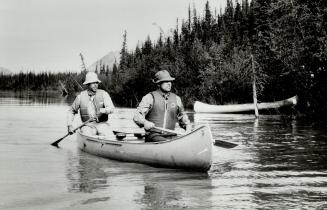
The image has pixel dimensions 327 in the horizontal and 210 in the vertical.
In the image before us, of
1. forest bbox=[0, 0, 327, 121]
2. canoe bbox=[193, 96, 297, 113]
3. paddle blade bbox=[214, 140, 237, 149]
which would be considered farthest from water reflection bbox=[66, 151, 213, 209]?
canoe bbox=[193, 96, 297, 113]

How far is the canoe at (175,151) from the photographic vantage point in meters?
10.4

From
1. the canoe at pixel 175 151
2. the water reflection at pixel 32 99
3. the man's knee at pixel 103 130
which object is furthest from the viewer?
the water reflection at pixel 32 99

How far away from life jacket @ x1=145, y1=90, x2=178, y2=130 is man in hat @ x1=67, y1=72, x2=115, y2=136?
9.15ft

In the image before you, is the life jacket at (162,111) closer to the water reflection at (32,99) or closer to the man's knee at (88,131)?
the man's knee at (88,131)

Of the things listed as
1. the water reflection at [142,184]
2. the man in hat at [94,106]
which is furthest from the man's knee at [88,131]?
the water reflection at [142,184]

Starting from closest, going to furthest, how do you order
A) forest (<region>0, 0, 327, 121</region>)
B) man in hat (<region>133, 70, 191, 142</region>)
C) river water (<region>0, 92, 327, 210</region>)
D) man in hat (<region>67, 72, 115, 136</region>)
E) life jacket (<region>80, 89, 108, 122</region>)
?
1. river water (<region>0, 92, 327, 210</region>)
2. man in hat (<region>133, 70, 191, 142</region>)
3. man in hat (<region>67, 72, 115, 136</region>)
4. life jacket (<region>80, 89, 108, 122</region>)
5. forest (<region>0, 0, 327, 121</region>)

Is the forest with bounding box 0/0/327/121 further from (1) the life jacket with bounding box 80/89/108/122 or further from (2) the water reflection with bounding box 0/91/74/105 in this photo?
(1) the life jacket with bounding box 80/89/108/122

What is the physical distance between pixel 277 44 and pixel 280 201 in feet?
71.8

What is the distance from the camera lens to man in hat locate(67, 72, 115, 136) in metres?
13.9

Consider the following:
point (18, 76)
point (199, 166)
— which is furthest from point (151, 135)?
point (18, 76)

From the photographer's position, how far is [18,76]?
179m

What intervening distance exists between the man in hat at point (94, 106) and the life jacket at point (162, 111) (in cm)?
279

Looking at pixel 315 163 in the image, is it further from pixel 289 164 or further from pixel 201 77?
pixel 201 77

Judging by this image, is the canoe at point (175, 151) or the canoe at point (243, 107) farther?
the canoe at point (243, 107)
